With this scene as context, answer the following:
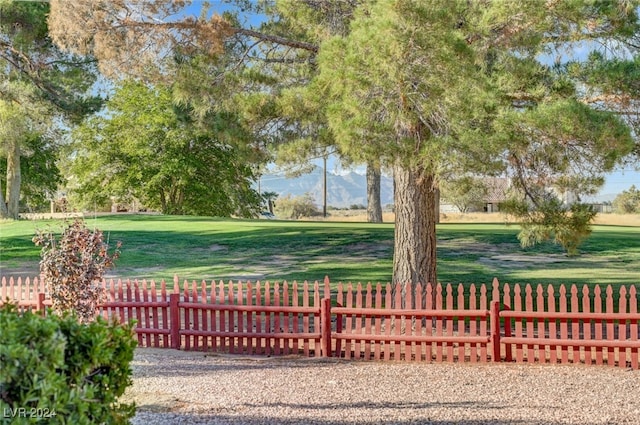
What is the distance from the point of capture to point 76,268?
568 centimetres

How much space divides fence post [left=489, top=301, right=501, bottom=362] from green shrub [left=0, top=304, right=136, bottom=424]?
15.5ft

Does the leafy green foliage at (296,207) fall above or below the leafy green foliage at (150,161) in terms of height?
below

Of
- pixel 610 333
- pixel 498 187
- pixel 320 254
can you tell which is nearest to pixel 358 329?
pixel 498 187

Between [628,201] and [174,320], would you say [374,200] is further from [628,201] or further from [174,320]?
[628,201]

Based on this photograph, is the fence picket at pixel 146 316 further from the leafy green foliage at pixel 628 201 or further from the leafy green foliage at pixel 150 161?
the leafy green foliage at pixel 628 201

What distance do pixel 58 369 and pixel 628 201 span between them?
38221mm

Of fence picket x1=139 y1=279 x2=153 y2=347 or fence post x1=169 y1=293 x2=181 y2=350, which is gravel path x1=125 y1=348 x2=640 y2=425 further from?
fence picket x1=139 y1=279 x2=153 y2=347

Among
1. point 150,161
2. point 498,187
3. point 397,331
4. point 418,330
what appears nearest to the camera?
point 418,330

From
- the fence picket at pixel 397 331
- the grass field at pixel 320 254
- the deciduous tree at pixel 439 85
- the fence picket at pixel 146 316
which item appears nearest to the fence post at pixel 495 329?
the fence picket at pixel 397 331

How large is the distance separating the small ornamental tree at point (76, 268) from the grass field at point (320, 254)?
6.85 metres

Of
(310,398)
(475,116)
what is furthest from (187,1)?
(310,398)

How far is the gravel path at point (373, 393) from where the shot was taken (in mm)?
4754

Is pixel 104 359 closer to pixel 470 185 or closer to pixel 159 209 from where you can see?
pixel 470 185

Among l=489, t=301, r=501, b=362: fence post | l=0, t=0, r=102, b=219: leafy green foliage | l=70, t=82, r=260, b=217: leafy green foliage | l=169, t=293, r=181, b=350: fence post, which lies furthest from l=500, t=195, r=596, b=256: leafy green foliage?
l=70, t=82, r=260, b=217: leafy green foliage
